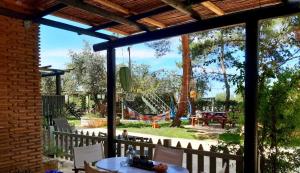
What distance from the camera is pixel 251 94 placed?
3.95 meters

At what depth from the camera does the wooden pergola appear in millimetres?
3932

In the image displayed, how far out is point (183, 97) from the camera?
16391 millimetres

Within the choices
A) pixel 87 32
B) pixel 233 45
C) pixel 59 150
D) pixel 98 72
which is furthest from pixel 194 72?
pixel 87 32

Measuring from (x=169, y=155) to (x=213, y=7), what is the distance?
2222 mm

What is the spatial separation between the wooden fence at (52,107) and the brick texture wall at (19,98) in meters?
7.46

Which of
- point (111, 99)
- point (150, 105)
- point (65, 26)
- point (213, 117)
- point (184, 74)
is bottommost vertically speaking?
point (213, 117)

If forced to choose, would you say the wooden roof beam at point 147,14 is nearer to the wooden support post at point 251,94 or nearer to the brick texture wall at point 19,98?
the wooden support post at point 251,94

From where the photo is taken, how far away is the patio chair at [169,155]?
14.0 feet

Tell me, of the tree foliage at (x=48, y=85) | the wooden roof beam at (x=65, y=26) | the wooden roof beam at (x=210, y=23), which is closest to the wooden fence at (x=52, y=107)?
the wooden roof beam at (x=210, y=23)

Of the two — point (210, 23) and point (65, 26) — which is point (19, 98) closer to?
point (65, 26)

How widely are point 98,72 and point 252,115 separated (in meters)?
17.9

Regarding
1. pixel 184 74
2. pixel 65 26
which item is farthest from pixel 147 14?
pixel 184 74

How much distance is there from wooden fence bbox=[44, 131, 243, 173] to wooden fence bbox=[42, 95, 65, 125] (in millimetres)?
5368

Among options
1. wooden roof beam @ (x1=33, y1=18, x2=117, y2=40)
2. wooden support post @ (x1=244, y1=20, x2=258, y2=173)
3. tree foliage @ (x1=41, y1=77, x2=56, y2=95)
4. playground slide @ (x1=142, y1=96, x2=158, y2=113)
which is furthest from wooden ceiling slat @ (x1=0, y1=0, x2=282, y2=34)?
tree foliage @ (x1=41, y1=77, x2=56, y2=95)
